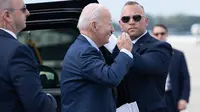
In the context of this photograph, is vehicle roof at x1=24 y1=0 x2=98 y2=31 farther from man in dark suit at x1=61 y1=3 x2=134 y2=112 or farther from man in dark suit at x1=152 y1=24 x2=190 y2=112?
man in dark suit at x1=152 y1=24 x2=190 y2=112

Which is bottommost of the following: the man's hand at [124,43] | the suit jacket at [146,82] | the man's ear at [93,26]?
the suit jacket at [146,82]

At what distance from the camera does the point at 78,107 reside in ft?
12.4

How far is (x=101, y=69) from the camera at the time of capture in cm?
370

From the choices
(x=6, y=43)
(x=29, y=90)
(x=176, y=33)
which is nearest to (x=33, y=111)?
(x=29, y=90)

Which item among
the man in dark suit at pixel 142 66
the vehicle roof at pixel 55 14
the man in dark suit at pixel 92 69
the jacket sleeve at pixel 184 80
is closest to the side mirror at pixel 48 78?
the vehicle roof at pixel 55 14

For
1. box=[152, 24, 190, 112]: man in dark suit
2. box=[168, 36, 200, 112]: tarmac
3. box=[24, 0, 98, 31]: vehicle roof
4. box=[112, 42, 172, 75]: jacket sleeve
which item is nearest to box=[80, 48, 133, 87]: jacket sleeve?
box=[112, 42, 172, 75]: jacket sleeve

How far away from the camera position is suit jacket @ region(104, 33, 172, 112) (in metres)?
4.21

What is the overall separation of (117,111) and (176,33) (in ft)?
41.0

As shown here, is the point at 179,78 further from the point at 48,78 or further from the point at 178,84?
the point at 48,78

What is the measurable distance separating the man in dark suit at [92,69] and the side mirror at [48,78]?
136 cm

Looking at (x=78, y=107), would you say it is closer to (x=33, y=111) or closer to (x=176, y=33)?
(x=33, y=111)

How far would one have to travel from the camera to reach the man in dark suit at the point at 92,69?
3.71 metres

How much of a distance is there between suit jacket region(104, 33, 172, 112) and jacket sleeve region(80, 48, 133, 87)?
43cm

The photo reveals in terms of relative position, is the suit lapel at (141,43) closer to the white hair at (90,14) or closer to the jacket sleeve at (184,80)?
the white hair at (90,14)
